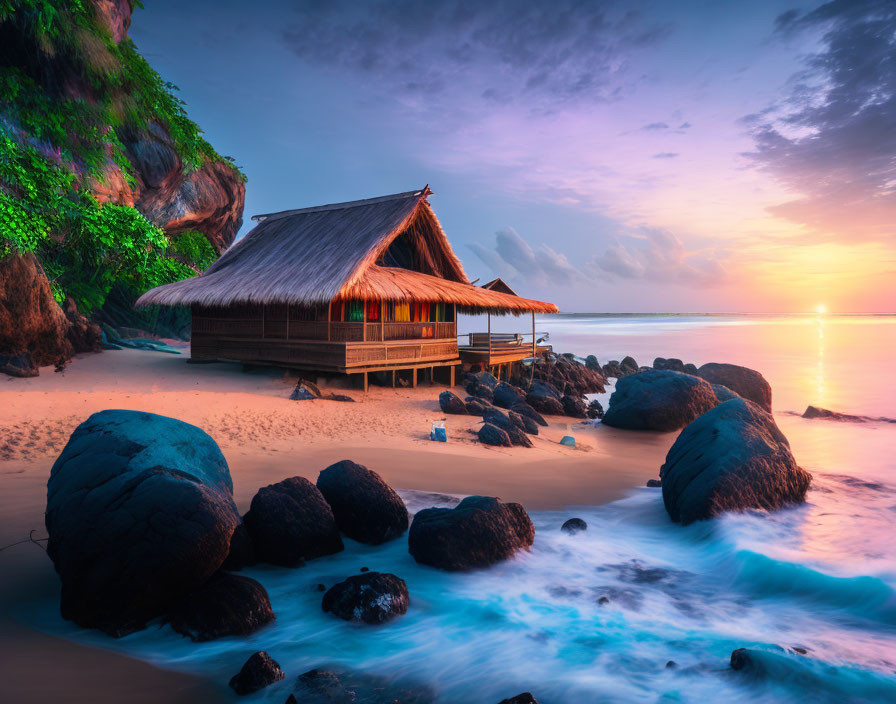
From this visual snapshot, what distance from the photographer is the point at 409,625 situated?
12.8ft

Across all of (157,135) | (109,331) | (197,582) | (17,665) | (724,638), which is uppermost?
(157,135)

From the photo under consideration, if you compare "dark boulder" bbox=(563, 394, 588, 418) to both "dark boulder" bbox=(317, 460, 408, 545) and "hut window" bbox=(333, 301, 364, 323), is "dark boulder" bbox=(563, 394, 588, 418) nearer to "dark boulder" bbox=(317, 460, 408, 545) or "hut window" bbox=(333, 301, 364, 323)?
"hut window" bbox=(333, 301, 364, 323)

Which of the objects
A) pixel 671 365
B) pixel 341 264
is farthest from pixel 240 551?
pixel 671 365

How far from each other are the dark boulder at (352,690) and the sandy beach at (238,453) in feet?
1.51

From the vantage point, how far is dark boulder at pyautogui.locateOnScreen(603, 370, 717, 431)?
465 inches

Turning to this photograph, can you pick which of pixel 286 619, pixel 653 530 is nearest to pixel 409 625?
pixel 286 619

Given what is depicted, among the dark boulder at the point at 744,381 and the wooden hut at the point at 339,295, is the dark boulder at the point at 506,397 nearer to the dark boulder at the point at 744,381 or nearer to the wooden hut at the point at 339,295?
the wooden hut at the point at 339,295

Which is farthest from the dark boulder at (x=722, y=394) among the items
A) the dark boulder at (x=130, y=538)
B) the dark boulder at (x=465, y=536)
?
the dark boulder at (x=130, y=538)

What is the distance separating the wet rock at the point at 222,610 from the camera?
11.2 feet

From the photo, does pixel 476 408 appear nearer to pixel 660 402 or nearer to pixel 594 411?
pixel 660 402

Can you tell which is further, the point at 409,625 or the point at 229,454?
the point at 229,454

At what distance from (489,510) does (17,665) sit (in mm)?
3432

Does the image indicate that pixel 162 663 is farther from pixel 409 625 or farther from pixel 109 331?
pixel 109 331

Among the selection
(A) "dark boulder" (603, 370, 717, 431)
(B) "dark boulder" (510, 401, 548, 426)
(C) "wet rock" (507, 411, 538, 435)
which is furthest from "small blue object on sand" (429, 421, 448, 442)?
(A) "dark boulder" (603, 370, 717, 431)
